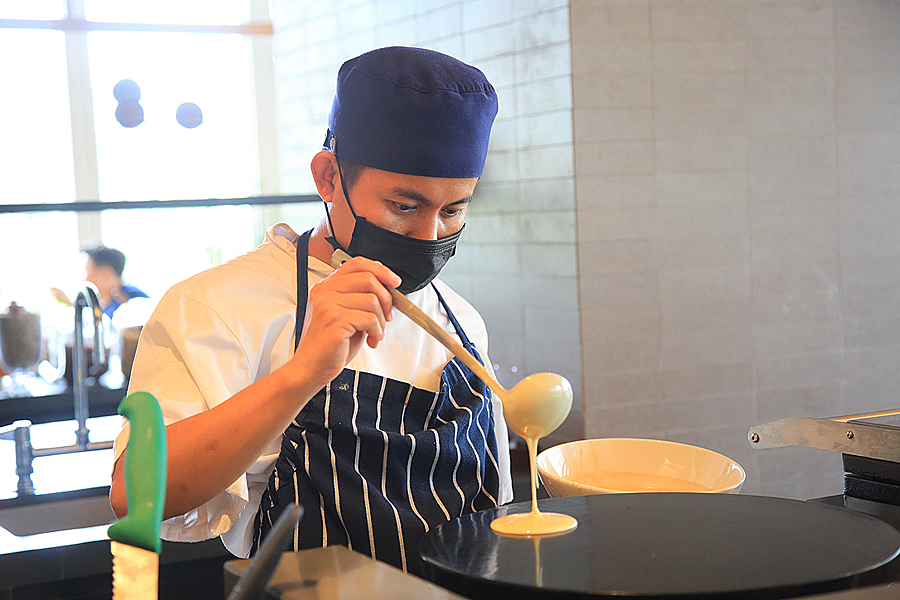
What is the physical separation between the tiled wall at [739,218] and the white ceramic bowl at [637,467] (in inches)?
58.4

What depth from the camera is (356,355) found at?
1.29 metres

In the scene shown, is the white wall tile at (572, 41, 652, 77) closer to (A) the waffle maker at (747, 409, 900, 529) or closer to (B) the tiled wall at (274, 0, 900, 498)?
(B) the tiled wall at (274, 0, 900, 498)

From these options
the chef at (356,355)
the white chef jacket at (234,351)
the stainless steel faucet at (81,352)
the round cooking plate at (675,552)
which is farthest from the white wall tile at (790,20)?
the round cooking plate at (675,552)

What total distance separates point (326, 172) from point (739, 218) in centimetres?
195

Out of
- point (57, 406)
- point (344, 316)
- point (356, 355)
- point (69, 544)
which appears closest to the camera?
point (344, 316)

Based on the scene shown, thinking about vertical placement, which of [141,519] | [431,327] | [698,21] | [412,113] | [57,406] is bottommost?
[57,406]

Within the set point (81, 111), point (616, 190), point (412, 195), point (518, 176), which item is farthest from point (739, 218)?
point (81, 111)

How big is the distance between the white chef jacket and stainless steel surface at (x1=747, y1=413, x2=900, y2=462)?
45 centimetres

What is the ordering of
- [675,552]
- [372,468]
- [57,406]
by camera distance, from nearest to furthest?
[675,552] → [372,468] → [57,406]

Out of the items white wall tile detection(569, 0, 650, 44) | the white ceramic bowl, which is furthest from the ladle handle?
white wall tile detection(569, 0, 650, 44)

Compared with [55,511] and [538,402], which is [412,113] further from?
[55,511]

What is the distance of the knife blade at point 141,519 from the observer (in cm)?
76

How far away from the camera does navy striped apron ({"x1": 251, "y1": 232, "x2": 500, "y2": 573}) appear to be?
1348mm

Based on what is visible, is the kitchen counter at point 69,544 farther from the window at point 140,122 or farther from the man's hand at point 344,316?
the man's hand at point 344,316
